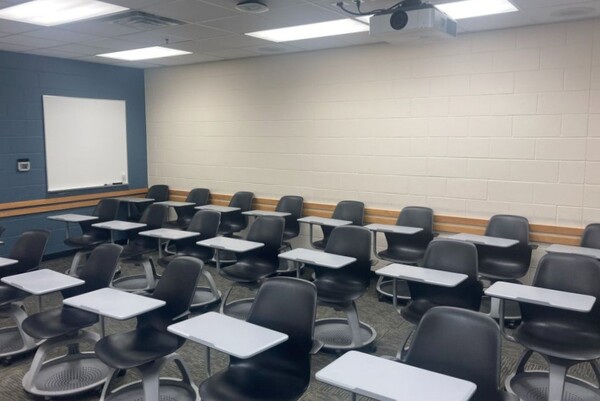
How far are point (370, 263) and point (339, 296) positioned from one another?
1.32ft

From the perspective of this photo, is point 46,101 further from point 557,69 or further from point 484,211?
point 557,69

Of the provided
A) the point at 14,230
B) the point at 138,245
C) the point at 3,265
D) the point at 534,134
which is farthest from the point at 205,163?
the point at 534,134

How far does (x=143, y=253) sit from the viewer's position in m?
5.25

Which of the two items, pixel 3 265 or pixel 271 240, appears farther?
pixel 271 240

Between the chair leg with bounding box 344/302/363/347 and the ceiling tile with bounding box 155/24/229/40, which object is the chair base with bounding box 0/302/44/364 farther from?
the ceiling tile with bounding box 155/24/229/40

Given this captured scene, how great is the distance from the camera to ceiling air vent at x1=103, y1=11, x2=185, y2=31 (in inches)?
169

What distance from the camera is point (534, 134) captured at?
4.69 metres

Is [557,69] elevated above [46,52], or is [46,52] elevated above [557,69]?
[46,52]

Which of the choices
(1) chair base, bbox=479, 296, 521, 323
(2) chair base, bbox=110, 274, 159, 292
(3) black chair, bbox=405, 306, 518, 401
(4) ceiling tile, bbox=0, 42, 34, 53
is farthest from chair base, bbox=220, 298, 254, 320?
(4) ceiling tile, bbox=0, 42, 34, 53

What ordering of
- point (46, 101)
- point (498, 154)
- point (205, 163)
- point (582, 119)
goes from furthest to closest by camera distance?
point (205, 163)
point (46, 101)
point (498, 154)
point (582, 119)

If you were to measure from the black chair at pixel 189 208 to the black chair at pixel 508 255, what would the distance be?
3815mm

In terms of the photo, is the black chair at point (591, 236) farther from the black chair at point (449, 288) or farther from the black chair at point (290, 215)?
the black chair at point (290, 215)

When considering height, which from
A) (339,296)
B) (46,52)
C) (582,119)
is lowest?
(339,296)

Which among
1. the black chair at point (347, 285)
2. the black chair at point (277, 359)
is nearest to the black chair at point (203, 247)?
the black chair at point (347, 285)
